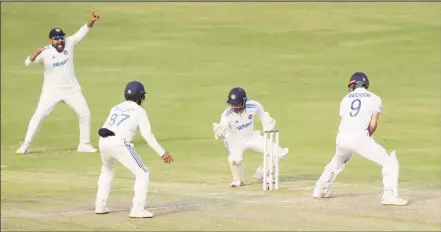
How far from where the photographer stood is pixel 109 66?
31.3 meters

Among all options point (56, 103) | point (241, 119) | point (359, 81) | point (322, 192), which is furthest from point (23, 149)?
point (359, 81)

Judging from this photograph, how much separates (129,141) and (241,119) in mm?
3316

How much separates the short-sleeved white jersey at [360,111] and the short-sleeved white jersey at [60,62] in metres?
6.75

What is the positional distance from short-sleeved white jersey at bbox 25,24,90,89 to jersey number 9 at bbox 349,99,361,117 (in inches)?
266

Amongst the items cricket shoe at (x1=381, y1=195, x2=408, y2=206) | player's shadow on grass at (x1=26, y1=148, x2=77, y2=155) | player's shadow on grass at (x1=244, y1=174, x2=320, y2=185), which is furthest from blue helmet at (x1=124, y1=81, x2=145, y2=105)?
player's shadow on grass at (x1=26, y1=148, x2=77, y2=155)

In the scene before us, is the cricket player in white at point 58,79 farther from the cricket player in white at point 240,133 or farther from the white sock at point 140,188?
the white sock at point 140,188

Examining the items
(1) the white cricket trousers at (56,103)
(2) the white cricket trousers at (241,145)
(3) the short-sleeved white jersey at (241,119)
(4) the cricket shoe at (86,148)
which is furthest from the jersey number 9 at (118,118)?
(4) the cricket shoe at (86,148)

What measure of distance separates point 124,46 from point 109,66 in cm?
219

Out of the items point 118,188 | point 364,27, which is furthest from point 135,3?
point 118,188

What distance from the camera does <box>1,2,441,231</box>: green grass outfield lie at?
1455 centimetres

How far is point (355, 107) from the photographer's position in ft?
48.5

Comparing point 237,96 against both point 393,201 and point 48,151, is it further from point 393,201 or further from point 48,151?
point 48,151

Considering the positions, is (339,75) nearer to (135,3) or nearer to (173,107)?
(173,107)

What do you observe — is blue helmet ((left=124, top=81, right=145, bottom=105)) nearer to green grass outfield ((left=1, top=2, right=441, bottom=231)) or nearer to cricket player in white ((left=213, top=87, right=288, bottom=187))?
green grass outfield ((left=1, top=2, right=441, bottom=231))
